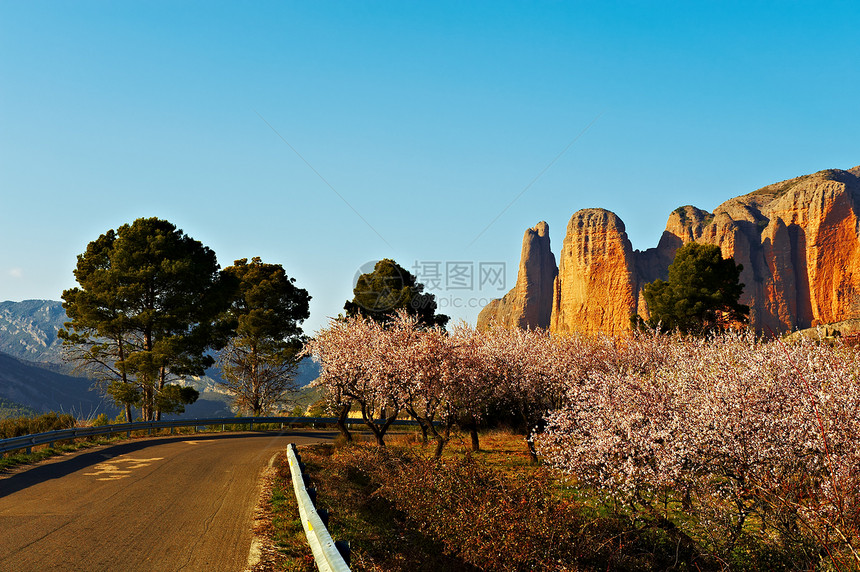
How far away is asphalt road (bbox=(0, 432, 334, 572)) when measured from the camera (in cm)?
810

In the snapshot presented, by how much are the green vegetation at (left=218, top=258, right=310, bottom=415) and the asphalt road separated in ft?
85.4

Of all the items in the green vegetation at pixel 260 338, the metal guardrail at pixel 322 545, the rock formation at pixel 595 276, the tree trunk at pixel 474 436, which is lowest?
the tree trunk at pixel 474 436

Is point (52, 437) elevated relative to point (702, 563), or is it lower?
elevated

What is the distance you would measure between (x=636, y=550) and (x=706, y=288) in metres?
49.7

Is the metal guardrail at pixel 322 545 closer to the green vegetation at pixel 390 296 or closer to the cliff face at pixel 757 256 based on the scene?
the green vegetation at pixel 390 296

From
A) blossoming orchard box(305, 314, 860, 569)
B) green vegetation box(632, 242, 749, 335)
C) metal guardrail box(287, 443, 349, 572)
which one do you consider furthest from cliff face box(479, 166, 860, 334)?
metal guardrail box(287, 443, 349, 572)

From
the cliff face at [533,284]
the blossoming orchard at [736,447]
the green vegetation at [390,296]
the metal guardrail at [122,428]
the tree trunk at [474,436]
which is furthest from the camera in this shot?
the cliff face at [533,284]

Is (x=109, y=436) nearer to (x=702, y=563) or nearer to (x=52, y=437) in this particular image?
(x=52, y=437)

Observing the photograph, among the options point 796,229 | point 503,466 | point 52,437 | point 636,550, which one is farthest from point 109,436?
point 796,229

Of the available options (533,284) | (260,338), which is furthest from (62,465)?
(533,284)

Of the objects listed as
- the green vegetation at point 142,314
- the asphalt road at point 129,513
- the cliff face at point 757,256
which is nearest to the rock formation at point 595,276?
the cliff face at point 757,256

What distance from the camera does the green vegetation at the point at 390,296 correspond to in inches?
2067

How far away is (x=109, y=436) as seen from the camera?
2655 cm

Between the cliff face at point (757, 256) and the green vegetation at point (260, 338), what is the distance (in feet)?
177
